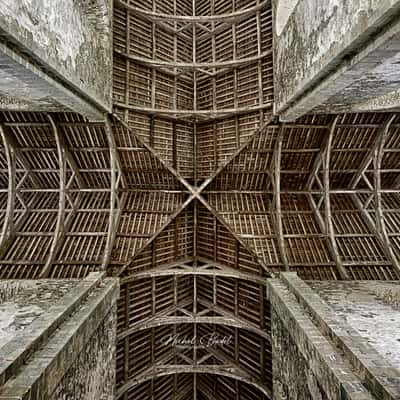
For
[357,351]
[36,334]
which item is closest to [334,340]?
[357,351]

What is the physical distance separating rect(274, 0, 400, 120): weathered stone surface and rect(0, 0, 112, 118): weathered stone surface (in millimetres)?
3944

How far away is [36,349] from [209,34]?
9001 mm

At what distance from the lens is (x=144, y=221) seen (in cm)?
1077

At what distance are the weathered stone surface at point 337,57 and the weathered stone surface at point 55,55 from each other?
12.9ft

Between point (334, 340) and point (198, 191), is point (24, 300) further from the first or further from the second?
point (334, 340)

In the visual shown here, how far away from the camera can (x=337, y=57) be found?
Result: 4.96 metres

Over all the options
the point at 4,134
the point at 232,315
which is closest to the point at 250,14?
the point at 4,134

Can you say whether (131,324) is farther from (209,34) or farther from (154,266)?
(209,34)

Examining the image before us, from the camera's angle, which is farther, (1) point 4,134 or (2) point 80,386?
(1) point 4,134

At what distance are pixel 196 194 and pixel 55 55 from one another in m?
5.65

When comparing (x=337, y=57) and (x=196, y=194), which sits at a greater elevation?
(x=337, y=57)

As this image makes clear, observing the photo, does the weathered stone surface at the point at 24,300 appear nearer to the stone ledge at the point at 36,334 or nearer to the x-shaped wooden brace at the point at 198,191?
the stone ledge at the point at 36,334

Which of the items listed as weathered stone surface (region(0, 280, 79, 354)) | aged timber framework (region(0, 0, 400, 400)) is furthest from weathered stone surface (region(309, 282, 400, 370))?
weathered stone surface (region(0, 280, 79, 354))
